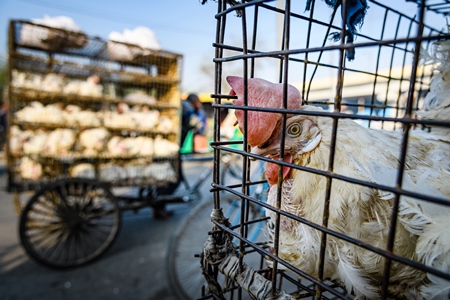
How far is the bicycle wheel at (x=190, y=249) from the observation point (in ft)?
7.72

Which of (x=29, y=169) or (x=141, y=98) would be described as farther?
(x=141, y=98)

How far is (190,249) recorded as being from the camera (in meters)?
2.73

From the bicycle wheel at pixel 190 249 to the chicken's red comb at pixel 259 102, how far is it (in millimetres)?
1559

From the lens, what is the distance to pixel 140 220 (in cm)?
434

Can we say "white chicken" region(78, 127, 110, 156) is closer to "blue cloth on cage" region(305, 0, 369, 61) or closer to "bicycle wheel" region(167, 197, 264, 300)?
"bicycle wheel" region(167, 197, 264, 300)

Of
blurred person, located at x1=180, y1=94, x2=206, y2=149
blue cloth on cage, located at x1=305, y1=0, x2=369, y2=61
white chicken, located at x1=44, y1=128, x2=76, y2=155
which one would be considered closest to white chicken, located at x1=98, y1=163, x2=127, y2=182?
white chicken, located at x1=44, y1=128, x2=76, y2=155

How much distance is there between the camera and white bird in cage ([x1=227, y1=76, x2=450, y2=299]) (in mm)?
765

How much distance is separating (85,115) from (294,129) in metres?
3.51

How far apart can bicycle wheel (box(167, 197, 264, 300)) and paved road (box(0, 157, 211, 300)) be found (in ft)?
0.73

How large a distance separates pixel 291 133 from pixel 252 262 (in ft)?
7.55

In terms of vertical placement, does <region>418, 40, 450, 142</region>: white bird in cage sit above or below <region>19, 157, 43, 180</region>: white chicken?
above

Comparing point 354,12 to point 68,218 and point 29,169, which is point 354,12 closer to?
point 68,218

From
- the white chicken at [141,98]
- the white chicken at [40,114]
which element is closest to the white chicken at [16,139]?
the white chicken at [40,114]

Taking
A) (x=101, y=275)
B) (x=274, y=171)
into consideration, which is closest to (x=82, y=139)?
(x=101, y=275)
